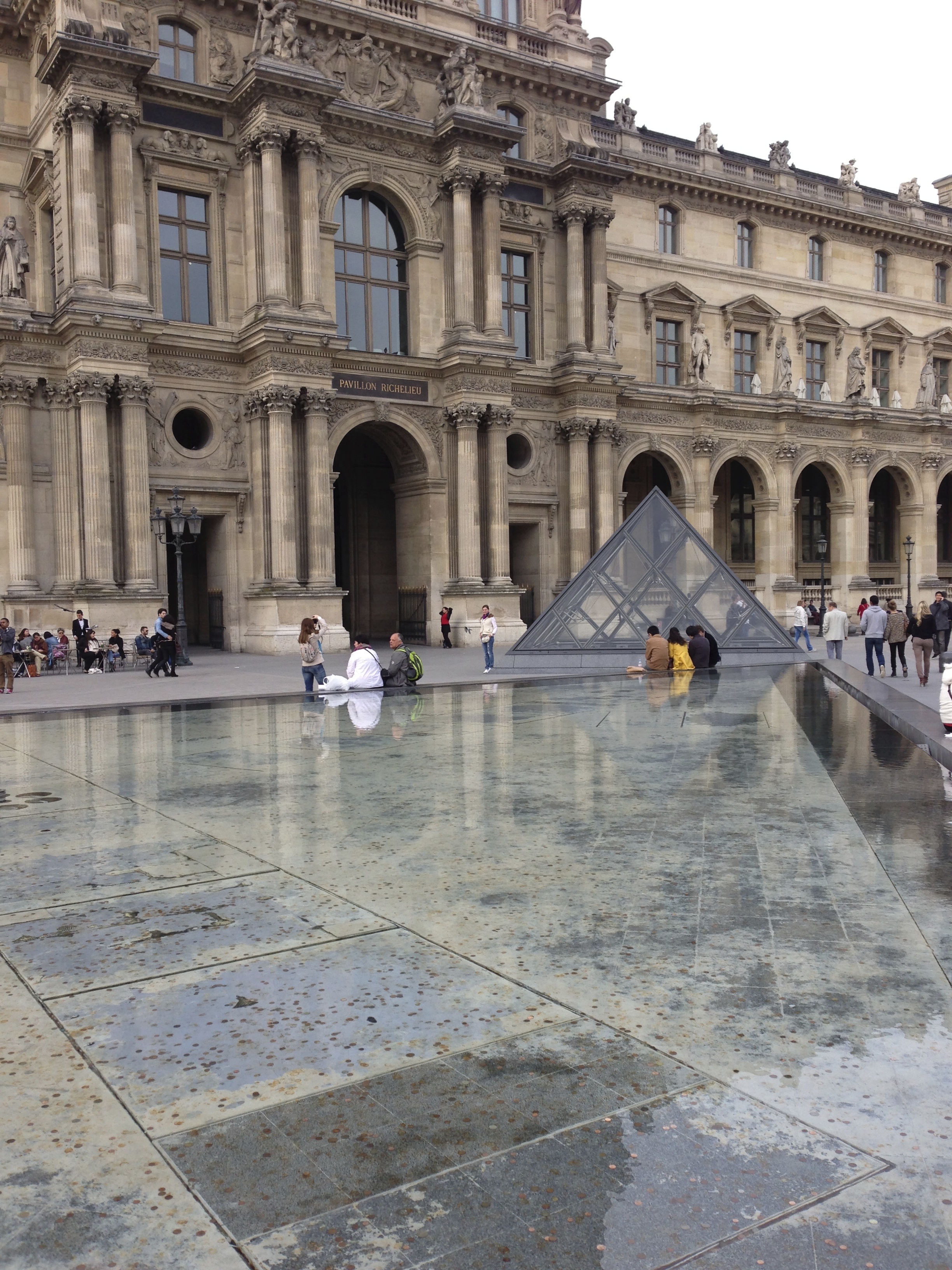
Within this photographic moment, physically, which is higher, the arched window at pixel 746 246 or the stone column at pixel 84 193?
the arched window at pixel 746 246

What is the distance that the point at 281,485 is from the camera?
3139cm

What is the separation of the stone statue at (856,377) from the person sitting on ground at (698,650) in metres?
28.4

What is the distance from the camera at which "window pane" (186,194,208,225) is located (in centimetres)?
3169

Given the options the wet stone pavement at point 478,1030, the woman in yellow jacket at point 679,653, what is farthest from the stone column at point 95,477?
the wet stone pavement at point 478,1030

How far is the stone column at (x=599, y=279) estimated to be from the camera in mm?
38375

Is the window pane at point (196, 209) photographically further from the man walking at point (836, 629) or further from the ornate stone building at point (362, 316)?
the man walking at point (836, 629)

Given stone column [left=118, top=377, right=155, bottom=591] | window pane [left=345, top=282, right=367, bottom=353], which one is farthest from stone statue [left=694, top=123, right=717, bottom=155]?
stone column [left=118, top=377, right=155, bottom=591]

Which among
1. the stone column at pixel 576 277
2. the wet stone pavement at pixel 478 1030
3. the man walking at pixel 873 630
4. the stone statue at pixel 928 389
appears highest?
the stone column at pixel 576 277

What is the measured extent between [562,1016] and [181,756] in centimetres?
821

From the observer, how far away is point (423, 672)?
78.1 feet

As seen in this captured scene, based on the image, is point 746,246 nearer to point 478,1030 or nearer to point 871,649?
point 871,649

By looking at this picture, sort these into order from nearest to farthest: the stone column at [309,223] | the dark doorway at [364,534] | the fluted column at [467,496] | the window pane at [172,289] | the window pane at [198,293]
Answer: the window pane at [172,289]
the stone column at [309,223]
the window pane at [198,293]
the fluted column at [467,496]
the dark doorway at [364,534]

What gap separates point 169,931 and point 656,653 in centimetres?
1785

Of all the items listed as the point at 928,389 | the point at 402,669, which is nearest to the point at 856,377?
the point at 928,389
